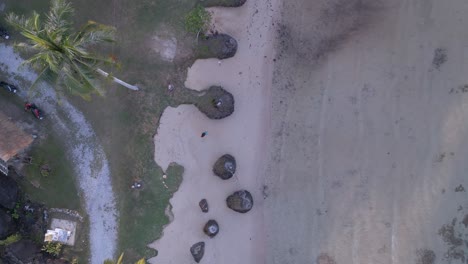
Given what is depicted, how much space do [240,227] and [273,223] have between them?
2.11 metres

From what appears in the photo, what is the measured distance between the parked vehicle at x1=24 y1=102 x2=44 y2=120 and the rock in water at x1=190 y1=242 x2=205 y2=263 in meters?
12.5

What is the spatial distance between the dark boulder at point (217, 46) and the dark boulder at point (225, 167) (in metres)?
6.42


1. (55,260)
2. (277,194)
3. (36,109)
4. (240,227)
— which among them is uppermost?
(36,109)

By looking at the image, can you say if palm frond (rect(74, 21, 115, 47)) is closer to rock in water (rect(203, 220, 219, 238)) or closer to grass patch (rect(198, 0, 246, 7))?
grass patch (rect(198, 0, 246, 7))

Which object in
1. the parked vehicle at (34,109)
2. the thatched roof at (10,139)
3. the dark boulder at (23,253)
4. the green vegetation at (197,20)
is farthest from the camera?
the green vegetation at (197,20)

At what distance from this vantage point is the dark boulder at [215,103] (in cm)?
2717

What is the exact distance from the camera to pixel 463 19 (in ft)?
89.5

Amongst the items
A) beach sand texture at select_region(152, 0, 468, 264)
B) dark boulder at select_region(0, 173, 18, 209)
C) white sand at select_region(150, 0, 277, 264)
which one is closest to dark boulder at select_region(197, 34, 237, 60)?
white sand at select_region(150, 0, 277, 264)

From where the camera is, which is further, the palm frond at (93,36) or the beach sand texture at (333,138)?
the beach sand texture at (333,138)

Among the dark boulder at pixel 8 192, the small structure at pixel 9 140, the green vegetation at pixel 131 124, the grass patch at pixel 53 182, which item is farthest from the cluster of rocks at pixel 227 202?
the dark boulder at pixel 8 192

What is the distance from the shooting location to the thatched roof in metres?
25.1

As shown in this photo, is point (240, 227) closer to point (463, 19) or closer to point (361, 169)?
point (361, 169)

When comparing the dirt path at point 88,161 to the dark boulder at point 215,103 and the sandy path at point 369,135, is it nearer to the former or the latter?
the dark boulder at point 215,103

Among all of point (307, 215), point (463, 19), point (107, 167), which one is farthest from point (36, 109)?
point (463, 19)
